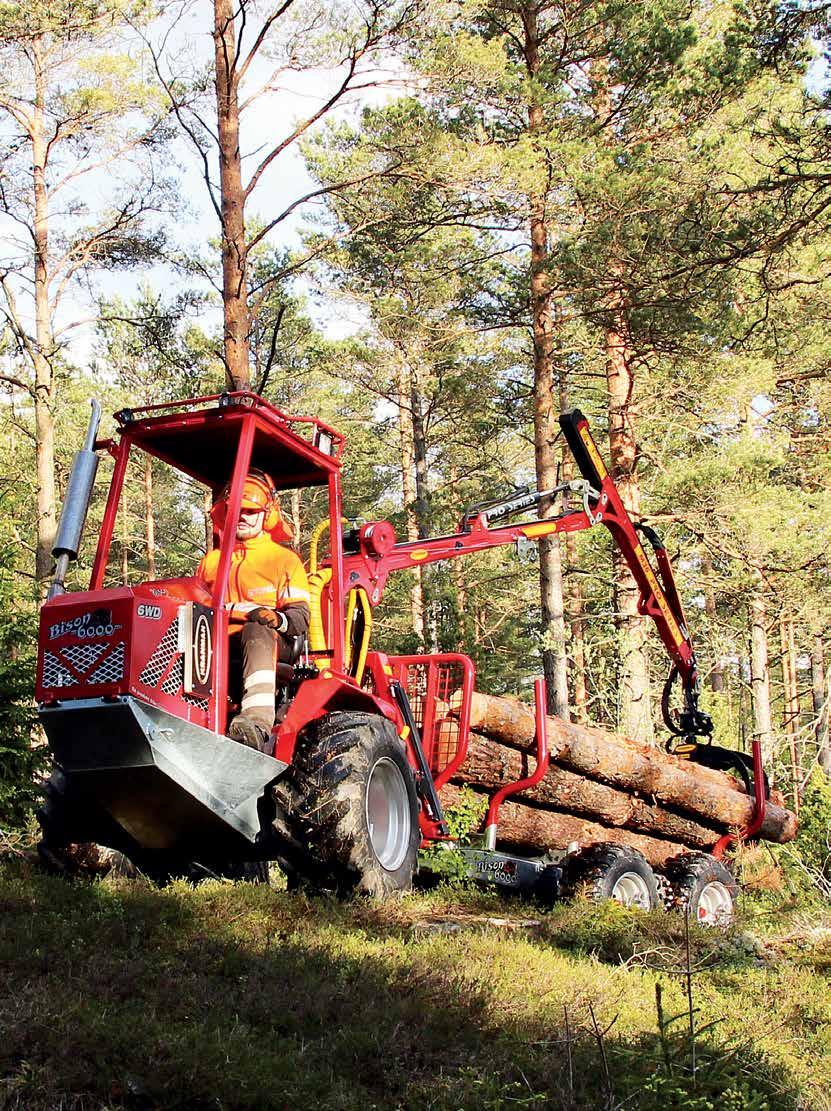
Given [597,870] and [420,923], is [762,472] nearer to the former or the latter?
[597,870]

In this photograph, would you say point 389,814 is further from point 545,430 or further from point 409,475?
point 409,475

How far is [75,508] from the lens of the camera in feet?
18.4

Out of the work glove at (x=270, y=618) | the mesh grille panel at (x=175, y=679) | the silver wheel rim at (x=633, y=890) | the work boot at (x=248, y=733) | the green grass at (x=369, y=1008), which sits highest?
the work glove at (x=270, y=618)

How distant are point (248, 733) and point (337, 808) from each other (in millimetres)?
664

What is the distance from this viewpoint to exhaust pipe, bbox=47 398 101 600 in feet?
18.2

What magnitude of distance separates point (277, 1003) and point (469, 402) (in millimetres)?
17766

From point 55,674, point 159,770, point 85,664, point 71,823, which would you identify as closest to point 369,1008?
point 159,770

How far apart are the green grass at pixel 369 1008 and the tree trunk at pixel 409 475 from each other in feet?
60.0

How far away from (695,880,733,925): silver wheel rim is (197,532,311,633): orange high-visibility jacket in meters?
5.10

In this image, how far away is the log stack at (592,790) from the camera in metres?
9.23

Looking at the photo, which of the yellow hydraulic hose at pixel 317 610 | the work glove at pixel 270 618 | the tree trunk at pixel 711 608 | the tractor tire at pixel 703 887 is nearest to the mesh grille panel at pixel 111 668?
the work glove at pixel 270 618

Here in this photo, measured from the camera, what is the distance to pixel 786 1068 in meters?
3.97

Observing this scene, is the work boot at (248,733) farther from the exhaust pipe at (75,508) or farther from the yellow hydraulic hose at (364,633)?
the yellow hydraulic hose at (364,633)

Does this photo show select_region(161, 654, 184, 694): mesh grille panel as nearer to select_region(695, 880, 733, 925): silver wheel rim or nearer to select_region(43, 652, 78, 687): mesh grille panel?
select_region(43, 652, 78, 687): mesh grille panel
